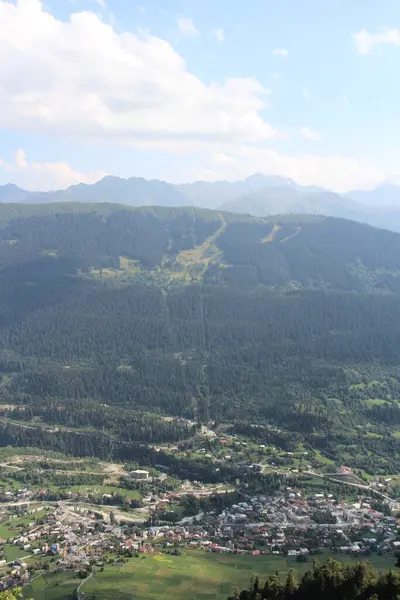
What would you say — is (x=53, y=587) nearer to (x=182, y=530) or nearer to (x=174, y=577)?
(x=174, y=577)

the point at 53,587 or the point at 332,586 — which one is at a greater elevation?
the point at 332,586

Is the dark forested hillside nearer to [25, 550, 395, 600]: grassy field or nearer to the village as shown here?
the village

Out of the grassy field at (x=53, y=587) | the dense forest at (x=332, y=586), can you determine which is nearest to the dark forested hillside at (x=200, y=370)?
the grassy field at (x=53, y=587)

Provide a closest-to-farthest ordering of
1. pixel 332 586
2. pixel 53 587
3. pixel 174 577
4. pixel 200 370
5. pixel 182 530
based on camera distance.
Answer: pixel 332 586 → pixel 53 587 → pixel 174 577 → pixel 182 530 → pixel 200 370

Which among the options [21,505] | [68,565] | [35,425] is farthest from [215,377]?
[68,565]

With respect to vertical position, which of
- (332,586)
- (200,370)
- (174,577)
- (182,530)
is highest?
(332,586)

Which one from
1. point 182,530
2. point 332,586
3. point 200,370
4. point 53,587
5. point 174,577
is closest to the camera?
point 332,586

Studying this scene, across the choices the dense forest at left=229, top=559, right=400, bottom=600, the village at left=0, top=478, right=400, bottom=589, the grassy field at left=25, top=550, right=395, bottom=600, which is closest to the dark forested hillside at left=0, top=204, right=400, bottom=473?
the village at left=0, top=478, right=400, bottom=589

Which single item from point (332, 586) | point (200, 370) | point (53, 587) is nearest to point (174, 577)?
point (53, 587)

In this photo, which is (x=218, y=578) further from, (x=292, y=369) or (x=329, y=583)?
(x=292, y=369)
